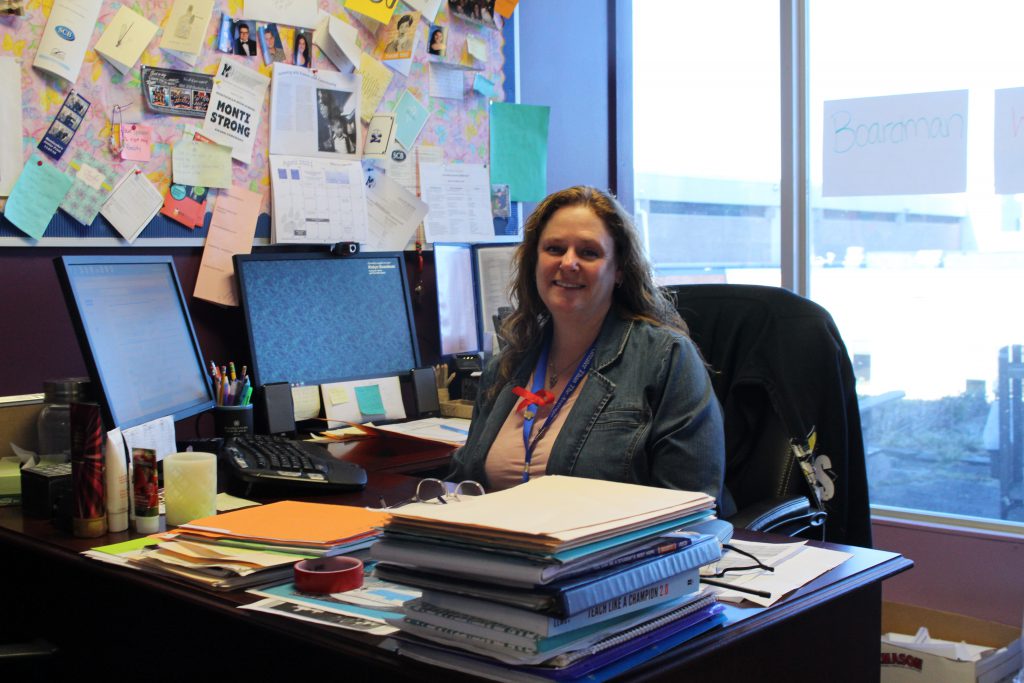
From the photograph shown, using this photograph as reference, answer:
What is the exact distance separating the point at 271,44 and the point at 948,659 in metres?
2.27

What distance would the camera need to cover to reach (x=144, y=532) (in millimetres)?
1558

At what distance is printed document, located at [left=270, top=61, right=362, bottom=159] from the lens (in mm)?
2633

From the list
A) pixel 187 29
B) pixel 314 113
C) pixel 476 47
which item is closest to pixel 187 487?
pixel 187 29

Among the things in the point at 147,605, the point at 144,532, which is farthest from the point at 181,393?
the point at 147,605

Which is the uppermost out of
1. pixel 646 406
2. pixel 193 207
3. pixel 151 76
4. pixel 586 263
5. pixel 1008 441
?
pixel 151 76

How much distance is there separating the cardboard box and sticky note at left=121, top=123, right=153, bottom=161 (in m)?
2.16

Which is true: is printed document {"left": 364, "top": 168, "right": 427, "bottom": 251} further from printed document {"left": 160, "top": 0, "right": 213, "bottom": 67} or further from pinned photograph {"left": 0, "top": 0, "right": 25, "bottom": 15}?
pinned photograph {"left": 0, "top": 0, "right": 25, "bottom": 15}

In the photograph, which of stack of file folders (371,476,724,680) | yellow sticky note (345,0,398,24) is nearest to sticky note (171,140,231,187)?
yellow sticky note (345,0,398,24)

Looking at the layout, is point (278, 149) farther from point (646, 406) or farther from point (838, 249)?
point (838, 249)

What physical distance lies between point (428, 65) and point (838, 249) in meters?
1.34

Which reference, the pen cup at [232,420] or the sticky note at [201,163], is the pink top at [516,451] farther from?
the sticky note at [201,163]

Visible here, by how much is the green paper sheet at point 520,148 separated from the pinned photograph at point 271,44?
751mm

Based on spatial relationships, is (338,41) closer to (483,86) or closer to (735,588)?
(483,86)

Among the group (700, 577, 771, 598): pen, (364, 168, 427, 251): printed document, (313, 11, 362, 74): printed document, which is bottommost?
(700, 577, 771, 598): pen
